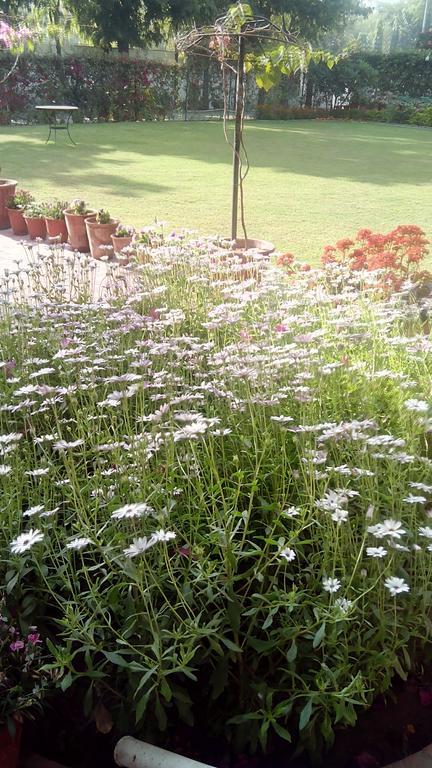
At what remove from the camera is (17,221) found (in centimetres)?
723

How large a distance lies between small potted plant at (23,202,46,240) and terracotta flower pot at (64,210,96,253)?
0.51m

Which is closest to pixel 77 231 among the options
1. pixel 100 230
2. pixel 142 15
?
pixel 100 230

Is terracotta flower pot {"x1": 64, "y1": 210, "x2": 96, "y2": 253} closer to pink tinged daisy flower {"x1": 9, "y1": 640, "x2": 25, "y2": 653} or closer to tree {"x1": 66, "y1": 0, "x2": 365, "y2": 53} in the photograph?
pink tinged daisy flower {"x1": 9, "y1": 640, "x2": 25, "y2": 653}

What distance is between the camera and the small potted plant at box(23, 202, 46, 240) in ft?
22.5

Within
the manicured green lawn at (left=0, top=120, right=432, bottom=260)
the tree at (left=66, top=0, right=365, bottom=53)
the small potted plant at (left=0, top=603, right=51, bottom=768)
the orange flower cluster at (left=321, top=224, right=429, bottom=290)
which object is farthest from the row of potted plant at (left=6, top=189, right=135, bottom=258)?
the tree at (left=66, top=0, right=365, bottom=53)

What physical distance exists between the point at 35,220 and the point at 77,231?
28.6 inches

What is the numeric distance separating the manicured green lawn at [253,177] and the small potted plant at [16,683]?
5.13 m

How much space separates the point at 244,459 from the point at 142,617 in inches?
24.9

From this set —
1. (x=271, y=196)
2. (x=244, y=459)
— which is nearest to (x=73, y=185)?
(x=271, y=196)

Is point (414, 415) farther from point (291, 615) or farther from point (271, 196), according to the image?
point (271, 196)

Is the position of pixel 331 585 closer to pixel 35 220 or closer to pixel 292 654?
pixel 292 654

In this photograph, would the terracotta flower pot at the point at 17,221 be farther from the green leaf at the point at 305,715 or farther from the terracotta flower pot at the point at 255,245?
the green leaf at the point at 305,715

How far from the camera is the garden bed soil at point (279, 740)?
157 cm

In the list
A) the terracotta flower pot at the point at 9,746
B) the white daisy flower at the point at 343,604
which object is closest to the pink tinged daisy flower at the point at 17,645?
the terracotta flower pot at the point at 9,746
